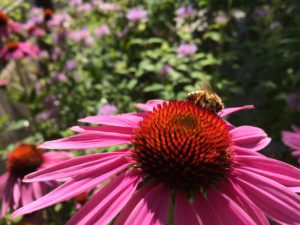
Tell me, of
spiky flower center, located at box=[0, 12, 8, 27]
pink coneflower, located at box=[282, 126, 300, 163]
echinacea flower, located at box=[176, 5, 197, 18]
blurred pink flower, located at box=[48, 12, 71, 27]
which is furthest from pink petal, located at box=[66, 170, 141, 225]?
blurred pink flower, located at box=[48, 12, 71, 27]

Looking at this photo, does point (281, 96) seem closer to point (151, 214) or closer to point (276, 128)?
point (276, 128)

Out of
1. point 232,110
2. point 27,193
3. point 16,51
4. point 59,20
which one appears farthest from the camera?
point 59,20

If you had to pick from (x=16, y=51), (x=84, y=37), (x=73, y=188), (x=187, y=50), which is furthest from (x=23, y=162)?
(x=84, y=37)

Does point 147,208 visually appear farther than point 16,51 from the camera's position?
No

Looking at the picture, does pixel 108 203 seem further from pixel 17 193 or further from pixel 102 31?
pixel 102 31

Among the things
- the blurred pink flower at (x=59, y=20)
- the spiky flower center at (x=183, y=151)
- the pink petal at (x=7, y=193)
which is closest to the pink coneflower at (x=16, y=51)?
the blurred pink flower at (x=59, y=20)

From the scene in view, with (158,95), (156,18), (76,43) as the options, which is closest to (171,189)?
(158,95)

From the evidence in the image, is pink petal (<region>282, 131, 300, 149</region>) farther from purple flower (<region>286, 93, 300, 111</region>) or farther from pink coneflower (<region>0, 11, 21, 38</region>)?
pink coneflower (<region>0, 11, 21, 38</region>)
